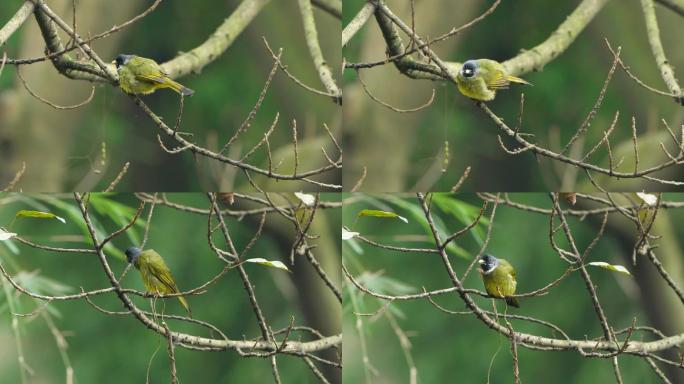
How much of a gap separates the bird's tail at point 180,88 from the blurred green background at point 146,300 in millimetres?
407

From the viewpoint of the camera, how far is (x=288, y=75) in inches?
145

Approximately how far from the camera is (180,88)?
359cm

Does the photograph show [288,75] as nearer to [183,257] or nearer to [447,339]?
[183,257]

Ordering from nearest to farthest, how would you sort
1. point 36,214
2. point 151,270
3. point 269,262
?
point 36,214 < point 269,262 < point 151,270

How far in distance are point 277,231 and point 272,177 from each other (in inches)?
10.2

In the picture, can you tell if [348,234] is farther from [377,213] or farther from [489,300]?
[489,300]

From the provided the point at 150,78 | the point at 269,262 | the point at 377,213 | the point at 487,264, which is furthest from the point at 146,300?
the point at 487,264

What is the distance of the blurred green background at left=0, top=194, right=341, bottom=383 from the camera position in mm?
3654

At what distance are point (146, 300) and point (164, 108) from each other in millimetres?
770

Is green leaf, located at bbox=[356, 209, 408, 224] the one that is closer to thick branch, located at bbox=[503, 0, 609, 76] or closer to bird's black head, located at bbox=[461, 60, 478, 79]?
bird's black head, located at bbox=[461, 60, 478, 79]

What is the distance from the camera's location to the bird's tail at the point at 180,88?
357 cm

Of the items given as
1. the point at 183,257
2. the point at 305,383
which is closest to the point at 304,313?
the point at 305,383

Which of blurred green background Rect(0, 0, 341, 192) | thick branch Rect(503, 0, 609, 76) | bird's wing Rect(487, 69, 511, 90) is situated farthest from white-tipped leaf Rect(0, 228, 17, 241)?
thick branch Rect(503, 0, 609, 76)

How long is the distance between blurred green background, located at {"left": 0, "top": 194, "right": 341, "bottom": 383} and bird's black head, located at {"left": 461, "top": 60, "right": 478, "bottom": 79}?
709 millimetres
